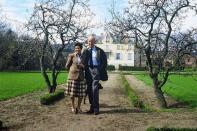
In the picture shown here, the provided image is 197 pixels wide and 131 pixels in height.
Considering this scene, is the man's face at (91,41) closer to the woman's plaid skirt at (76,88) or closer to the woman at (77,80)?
the woman at (77,80)

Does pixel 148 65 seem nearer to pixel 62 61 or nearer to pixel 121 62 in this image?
pixel 62 61

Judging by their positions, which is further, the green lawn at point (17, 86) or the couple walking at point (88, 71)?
the green lawn at point (17, 86)

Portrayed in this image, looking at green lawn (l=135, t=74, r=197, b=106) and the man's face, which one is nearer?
the man's face

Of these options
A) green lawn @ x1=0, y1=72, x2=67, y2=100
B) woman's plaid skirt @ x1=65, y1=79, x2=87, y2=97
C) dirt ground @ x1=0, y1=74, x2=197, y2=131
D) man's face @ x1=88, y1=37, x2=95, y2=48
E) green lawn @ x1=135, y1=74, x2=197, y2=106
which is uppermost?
man's face @ x1=88, y1=37, x2=95, y2=48

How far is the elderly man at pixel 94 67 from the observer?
463 inches

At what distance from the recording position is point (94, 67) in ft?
38.8

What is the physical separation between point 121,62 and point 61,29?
7766cm

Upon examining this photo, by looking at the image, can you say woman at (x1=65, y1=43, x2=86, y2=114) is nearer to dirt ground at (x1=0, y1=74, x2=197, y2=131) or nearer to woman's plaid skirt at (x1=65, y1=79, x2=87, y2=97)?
woman's plaid skirt at (x1=65, y1=79, x2=87, y2=97)

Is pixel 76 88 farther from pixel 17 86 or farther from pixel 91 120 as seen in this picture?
pixel 17 86

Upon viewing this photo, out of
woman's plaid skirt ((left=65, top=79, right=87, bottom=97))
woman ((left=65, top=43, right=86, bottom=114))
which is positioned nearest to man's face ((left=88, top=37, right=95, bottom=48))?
woman ((left=65, top=43, right=86, bottom=114))

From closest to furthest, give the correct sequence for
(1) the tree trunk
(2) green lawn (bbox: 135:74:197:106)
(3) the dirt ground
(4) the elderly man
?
(3) the dirt ground
(4) the elderly man
(1) the tree trunk
(2) green lawn (bbox: 135:74:197:106)

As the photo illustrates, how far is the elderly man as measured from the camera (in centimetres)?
1176

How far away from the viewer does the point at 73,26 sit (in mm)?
19328

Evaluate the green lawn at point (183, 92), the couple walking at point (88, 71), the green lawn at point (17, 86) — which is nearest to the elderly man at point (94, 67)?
the couple walking at point (88, 71)
